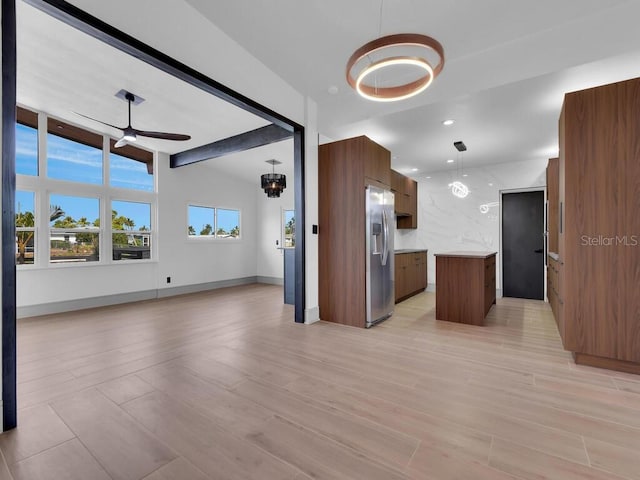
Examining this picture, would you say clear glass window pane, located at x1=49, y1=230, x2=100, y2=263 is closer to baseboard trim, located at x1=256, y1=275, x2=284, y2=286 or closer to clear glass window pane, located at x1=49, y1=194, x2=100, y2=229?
clear glass window pane, located at x1=49, y1=194, x2=100, y2=229

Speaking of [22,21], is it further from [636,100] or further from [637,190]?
[637,190]

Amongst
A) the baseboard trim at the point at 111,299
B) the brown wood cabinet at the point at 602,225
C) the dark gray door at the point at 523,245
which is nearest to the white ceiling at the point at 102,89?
the baseboard trim at the point at 111,299

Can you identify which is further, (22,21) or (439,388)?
(22,21)

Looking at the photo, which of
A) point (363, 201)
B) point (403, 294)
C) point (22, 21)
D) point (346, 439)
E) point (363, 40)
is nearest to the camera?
point (346, 439)

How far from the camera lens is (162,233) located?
249 inches

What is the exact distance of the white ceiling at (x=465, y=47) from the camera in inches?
103

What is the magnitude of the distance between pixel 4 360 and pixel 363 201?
11.4 ft

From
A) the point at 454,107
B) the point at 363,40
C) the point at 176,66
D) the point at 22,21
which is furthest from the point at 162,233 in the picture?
the point at 454,107

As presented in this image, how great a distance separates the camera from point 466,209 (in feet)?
21.2

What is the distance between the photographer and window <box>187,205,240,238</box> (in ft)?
23.2

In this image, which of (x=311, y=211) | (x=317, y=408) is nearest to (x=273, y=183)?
(x=311, y=211)

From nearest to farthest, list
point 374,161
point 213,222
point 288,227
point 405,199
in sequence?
point 374,161 < point 405,199 < point 213,222 < point 288,227

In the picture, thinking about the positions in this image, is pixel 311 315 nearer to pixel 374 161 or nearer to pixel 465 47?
pixel 374 161

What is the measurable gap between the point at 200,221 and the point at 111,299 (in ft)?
8.18
